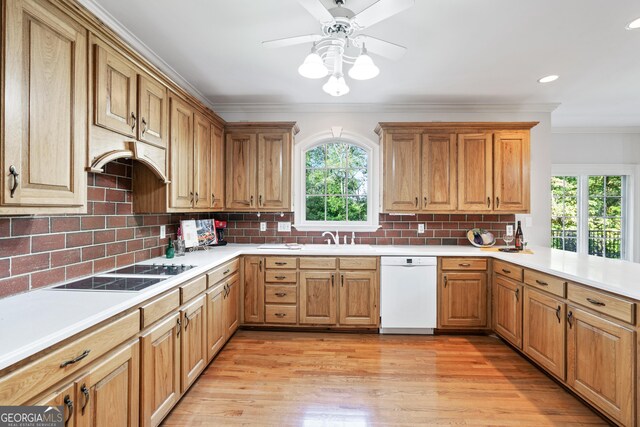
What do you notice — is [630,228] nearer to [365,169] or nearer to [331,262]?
[365,169]

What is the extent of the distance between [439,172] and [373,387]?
2354mm

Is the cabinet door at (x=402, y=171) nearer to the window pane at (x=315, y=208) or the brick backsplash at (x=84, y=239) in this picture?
the window pane at (x=315, y=208)

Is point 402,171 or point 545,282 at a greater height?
point 402,171

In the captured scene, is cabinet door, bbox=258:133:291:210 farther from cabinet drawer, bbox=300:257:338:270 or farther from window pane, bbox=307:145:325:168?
cabinet drawer, bbox=300:257:338:270

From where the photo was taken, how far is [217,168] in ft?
11.3

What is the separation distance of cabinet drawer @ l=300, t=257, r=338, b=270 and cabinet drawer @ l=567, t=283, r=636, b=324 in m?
1.97

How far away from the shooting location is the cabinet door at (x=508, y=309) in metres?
2.79

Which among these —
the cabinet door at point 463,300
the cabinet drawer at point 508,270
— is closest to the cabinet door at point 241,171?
the cabinet door at point 463,300

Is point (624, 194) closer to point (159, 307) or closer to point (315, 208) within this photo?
point (315, 208)

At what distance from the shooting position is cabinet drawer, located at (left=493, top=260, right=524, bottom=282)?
9.17 ft

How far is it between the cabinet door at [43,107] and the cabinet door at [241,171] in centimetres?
205

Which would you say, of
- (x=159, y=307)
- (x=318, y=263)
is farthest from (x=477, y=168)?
(x=159, y=307)

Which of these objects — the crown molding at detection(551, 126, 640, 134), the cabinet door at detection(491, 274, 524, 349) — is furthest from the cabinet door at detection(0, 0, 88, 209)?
the crown molding at detection(551, 126, 640, 134)

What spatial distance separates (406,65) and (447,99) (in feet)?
3.65
